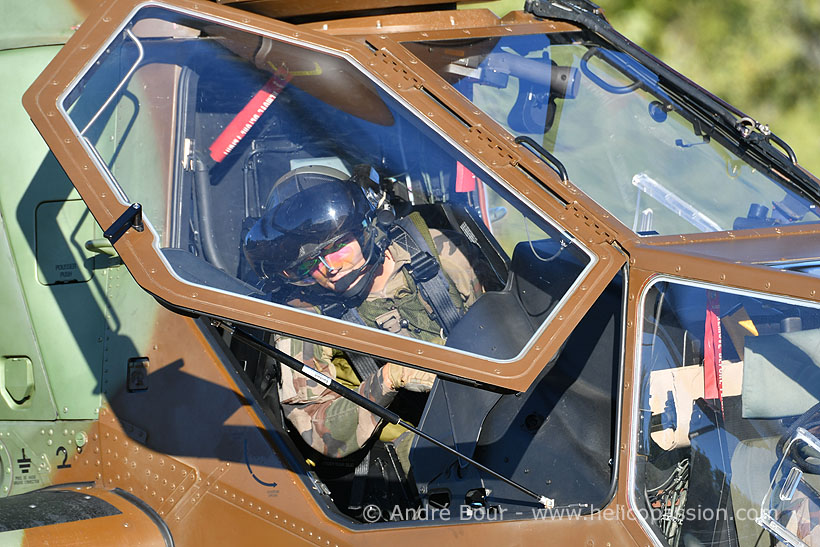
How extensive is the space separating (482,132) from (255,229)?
727mm

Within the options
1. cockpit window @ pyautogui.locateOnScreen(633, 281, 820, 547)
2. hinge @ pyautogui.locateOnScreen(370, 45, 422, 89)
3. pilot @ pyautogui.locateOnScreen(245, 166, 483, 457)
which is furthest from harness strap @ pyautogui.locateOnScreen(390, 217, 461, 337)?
cockpit window @ pyautogui.locateOnScreen(633, 281, 820, 547)

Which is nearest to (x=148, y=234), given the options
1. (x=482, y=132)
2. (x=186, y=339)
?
(x=186, y=339)

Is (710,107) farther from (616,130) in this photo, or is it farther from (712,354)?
(712,354)

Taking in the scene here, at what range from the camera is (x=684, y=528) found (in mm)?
2148

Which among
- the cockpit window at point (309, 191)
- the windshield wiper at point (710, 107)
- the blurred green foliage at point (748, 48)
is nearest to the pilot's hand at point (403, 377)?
the cockpit window at point (309, 191)

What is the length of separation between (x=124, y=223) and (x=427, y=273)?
0.86 metres

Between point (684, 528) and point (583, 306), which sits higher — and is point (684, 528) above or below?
below

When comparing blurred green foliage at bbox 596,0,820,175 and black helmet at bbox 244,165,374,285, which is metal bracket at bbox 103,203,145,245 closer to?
black helmet at bbox 244,165,374,285

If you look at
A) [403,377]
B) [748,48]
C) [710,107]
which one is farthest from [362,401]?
[748,48]

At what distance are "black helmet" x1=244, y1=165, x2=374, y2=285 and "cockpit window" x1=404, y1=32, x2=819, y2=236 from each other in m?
0.50

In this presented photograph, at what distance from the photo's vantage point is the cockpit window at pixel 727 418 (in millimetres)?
2072

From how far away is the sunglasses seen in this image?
2502mm

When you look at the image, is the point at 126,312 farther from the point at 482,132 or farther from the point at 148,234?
the point at 482,132

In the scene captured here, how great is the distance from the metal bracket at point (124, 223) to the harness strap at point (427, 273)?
2.51 ft
